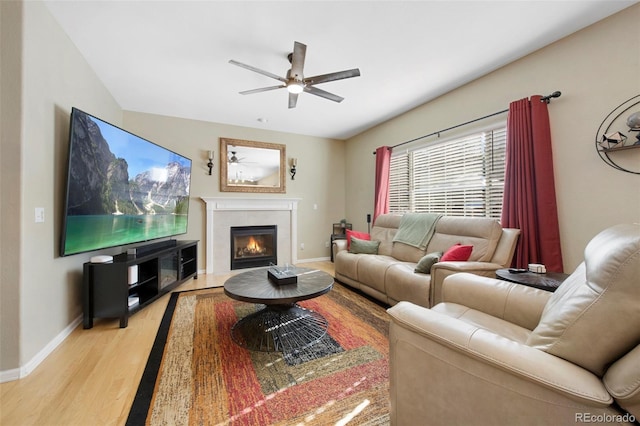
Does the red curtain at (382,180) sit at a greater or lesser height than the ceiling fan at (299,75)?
lesser

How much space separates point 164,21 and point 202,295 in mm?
2920

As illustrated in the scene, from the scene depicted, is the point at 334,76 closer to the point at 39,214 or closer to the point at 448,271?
the point at 448,271

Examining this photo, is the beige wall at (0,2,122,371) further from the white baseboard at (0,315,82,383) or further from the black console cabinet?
the black console cabinet

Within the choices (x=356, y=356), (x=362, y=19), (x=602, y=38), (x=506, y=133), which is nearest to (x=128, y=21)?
(x=362, y=19)

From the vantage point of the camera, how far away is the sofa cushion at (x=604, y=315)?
73cm

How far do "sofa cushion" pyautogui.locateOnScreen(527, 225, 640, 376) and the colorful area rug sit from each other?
98 cm

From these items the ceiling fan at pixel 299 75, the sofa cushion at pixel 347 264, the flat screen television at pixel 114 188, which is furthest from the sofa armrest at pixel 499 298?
the flat screen television at pixel 114 188

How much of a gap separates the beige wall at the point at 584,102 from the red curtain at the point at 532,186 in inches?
3.5

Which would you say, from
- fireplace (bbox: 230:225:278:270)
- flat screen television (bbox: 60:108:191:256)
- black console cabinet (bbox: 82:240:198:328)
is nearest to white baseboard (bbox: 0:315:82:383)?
black console cabinet (bbox: 82:240:198:328)

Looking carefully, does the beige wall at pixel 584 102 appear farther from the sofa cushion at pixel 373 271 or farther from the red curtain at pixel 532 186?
the sofa cushion at pixel 373 271

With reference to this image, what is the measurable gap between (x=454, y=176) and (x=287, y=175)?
303cm

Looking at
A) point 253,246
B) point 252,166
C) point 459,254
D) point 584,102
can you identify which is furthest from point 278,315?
point 584,102

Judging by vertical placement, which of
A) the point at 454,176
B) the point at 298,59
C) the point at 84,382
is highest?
the point at 298,59

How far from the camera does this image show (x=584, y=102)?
2176 mm
